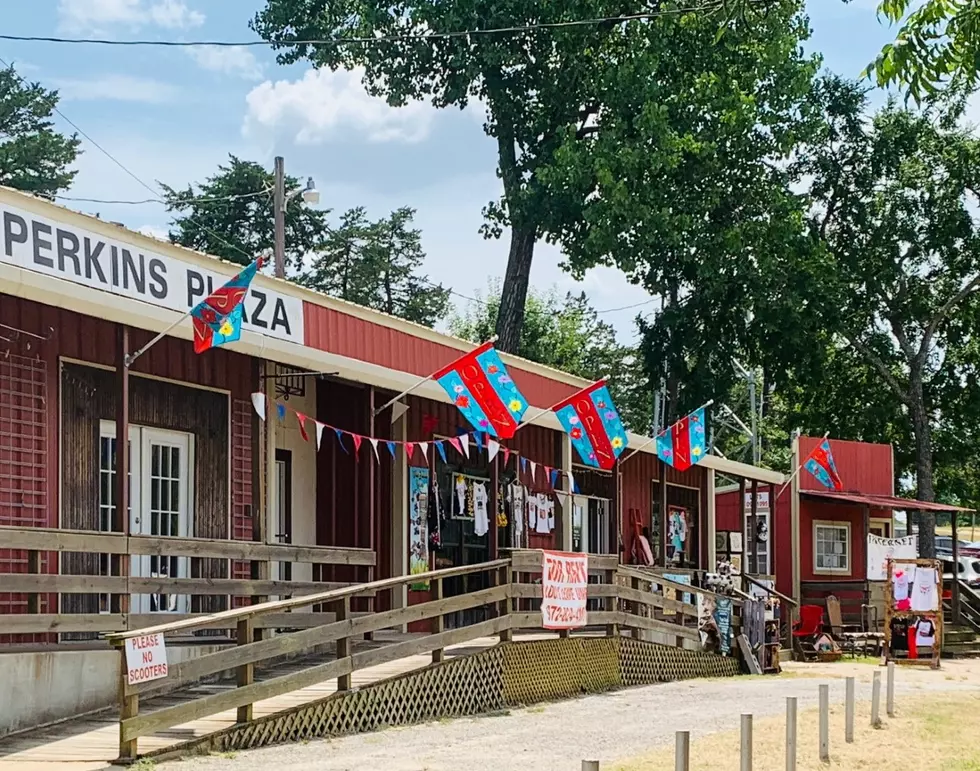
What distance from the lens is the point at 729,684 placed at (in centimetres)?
1911

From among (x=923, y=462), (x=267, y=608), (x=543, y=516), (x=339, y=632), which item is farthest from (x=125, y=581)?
(x=923, y=462)

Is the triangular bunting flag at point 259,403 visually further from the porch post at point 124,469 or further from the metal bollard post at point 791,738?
the metal bollard post at point 791,738

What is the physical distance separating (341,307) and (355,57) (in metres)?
20.8

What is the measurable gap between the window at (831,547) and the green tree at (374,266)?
22917 mm

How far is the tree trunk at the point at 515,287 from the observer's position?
35594 mm

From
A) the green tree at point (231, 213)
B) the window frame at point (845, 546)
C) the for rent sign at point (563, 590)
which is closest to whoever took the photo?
the for rent sign at point (563, 590)

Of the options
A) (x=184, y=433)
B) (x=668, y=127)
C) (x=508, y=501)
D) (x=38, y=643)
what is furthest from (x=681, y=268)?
(x=38, y=643)

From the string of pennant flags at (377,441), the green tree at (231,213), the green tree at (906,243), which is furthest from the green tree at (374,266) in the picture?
the string of pennant flags at (377,441)

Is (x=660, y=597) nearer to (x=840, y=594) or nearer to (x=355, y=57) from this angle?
(x=840, y=594)

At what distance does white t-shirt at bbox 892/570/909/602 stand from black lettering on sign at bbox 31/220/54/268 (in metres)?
17.2

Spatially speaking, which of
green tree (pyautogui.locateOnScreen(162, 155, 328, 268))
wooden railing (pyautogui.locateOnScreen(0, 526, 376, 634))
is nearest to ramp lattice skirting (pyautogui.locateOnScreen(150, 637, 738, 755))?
wooden railing (pyautogui.locateOnScreen(0, 526, 376, 634))

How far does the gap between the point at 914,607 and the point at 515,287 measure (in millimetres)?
14320

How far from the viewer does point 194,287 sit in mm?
14109

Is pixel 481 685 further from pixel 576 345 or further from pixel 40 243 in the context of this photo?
pixel 576 345
